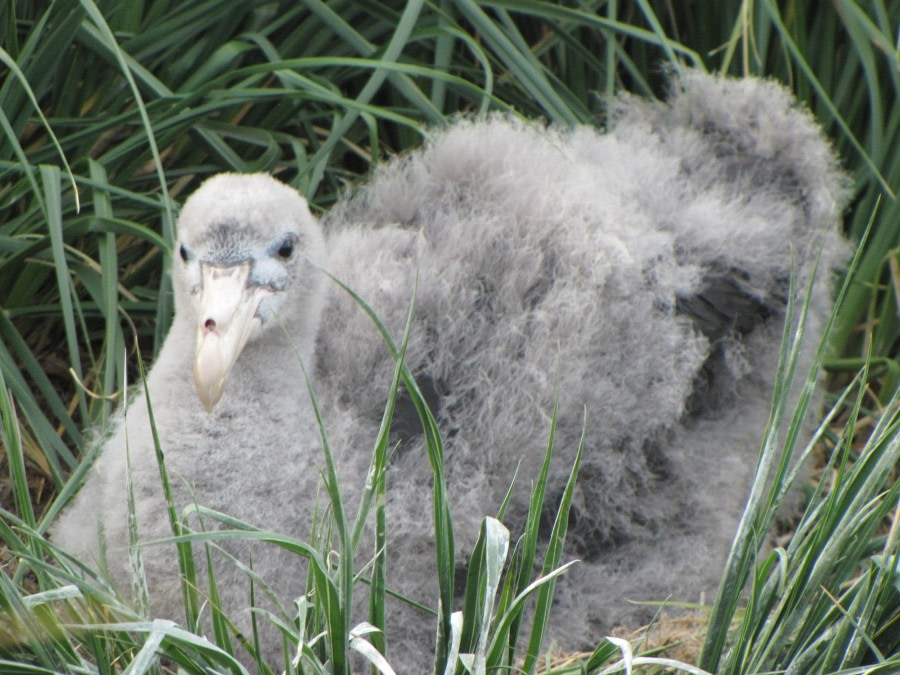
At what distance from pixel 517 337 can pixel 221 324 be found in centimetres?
72

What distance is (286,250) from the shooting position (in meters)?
2.86

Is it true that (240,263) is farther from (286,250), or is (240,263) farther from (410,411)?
(410,411)

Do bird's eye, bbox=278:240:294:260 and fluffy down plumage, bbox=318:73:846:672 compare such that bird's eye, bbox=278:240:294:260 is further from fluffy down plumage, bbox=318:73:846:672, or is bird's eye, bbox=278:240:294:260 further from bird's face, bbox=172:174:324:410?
fluffy down plumage, bbox=318:73:846:672

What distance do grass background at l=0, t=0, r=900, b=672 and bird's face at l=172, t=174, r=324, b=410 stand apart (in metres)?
0.21

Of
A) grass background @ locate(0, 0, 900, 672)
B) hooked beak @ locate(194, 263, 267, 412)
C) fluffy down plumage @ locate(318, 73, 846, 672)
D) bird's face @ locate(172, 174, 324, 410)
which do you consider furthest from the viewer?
grass background @ locate(0, 0, 900, 672)

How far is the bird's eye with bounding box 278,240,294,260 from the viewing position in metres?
2.84

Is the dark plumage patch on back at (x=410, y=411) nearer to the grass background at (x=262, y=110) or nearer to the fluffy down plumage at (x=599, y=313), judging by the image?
the fluffy down plumage at (x=599, y=313)

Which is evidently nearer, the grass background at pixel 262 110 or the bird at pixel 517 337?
the bird at pixel 517 337

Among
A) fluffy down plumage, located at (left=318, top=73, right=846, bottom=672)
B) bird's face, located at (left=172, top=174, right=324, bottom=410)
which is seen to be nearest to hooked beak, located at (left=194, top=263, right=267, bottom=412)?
bird's face, located at (left=172, top=174, right=324, bottom=410)

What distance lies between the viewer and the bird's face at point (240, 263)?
104 inches

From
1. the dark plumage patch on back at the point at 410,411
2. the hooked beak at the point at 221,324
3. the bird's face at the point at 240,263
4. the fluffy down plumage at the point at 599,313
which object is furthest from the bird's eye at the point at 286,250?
the dark plumage patch on back at the point at 410,411

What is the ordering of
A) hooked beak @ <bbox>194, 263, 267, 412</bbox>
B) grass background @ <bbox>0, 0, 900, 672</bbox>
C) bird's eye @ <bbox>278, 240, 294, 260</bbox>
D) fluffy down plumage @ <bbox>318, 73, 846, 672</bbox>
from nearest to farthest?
hooked beak @ <bbox>194, 263, 267, 412</bbox>
bird's eye @ <bbox>278, 240, 294, 260</bbox>
fluffy down plumage @ <bbox>318, 73, 846, 672</bbox>
grass background @ <bbox>0, 0, 900, 672</bbox>

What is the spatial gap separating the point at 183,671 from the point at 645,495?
4.83 ft

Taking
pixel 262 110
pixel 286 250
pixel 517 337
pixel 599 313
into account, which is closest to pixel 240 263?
pixel 286 250
